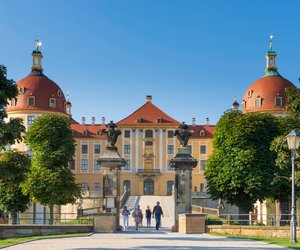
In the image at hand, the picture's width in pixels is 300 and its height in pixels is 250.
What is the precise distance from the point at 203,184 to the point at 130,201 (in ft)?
74.8

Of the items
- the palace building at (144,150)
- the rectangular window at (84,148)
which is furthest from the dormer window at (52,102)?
the rectangular window at (84,148)

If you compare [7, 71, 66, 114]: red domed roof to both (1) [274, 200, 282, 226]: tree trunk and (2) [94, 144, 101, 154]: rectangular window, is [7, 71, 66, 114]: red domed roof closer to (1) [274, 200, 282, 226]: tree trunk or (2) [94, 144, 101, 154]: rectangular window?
(2) [94, 144, 101, 154]: rectangular window

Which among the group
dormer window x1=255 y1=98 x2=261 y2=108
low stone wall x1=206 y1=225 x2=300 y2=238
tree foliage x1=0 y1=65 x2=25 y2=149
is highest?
dormer window x1=255 y1=98 x2=261 y2=108

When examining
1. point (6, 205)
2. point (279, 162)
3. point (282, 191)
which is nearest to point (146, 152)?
point (6, 205)

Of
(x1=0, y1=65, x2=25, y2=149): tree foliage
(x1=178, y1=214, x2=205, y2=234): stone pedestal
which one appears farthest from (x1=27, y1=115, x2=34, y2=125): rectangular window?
(x1=0, y1=65, x2=25, y2=149): tree foliage

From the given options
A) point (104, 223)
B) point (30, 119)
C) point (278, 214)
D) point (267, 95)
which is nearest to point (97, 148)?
point (30, 119)

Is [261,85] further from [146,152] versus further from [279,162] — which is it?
[279,162]

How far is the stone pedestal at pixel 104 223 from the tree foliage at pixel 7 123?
7537 mm

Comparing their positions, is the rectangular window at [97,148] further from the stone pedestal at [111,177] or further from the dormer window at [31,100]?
the stone pedestal at [111,177]

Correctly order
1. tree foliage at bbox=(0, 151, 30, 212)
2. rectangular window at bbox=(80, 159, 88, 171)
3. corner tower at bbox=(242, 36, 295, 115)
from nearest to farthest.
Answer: tree foliage at bbox=(0, 151, 30, 212), corner tower at bbox=(242, 36, 295, 115), rectangular window at bbox=(80, 159, 88, 171)

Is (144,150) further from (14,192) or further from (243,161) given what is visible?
(243,161)

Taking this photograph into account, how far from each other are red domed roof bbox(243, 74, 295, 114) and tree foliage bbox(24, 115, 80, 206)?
28.4 meters

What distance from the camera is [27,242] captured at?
65.2 ft

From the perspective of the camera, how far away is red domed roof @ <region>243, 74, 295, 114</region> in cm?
6950
